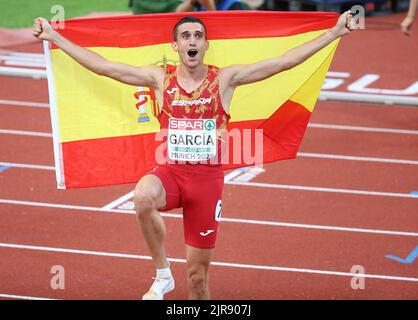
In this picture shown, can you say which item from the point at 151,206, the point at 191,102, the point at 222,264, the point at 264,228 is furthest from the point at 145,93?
the point at 264,228

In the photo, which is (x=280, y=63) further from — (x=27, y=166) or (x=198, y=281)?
(x=27, y=166)

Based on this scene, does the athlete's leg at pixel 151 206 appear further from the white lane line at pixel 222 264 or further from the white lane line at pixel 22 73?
the white lane line at pixel 22 73

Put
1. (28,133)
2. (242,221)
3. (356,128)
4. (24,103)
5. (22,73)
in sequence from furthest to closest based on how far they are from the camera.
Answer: (22,73)
(24,103)
(356,128)
(28,133)
(242,221)

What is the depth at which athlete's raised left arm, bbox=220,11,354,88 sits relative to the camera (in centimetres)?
662

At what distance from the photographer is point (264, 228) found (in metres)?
8.80

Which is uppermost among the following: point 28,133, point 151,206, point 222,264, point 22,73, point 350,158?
point 151,206

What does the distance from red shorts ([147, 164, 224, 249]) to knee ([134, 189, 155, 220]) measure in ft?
0.59

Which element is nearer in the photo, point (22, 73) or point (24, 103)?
point (24, 103)

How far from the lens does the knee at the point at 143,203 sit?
20.7ft

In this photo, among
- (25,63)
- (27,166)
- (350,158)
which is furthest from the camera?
(25,63)

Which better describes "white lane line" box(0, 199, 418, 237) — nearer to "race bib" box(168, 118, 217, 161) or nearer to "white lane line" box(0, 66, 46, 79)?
"race bib" box(168, 118, 217, 161)

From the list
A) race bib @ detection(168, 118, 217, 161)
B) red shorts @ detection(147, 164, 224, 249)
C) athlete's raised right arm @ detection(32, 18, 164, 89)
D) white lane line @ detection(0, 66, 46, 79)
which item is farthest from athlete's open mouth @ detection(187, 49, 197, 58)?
white lane line @ detection(0, 66, 46, 79)

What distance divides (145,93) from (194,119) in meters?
0.89

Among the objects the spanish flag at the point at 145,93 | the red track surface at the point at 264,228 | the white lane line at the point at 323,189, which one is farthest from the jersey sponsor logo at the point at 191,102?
A: the white lane line at the point at 323,189
